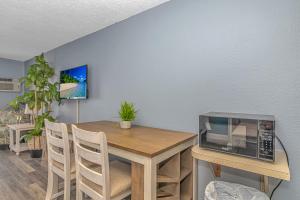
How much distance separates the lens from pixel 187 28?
71.1 inches

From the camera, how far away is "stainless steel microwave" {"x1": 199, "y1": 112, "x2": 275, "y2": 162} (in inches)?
43.8

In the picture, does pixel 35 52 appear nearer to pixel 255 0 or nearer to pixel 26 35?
pixel 26 35

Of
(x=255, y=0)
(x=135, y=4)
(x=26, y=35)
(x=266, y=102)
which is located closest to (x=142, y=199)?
(x=266, y=102)

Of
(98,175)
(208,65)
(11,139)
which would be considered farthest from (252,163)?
(11,139)

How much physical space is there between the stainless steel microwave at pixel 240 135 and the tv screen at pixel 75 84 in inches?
81.1

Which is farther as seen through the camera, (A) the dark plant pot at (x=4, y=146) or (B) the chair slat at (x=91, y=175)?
(A) the dark plant pot at (x=4, y=146)

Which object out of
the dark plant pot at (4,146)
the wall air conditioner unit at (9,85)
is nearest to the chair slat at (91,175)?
the dark plant pot at (4,146)

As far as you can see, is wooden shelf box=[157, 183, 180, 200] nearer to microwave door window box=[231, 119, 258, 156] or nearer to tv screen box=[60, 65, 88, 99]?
microwave door window box=[231, 119, 258, 156]

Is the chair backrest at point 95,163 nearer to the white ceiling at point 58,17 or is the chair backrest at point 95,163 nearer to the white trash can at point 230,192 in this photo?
the white trash can at point 230,192

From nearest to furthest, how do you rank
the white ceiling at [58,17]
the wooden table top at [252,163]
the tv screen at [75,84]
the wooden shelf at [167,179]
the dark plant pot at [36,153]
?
the wooden table top at [252,163], the wooden shelf at [167,179], the white ceiling at [58,17], the tv screen at [75,84], the dark plant pot at [36,153]

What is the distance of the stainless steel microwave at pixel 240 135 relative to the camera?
3.65 ft

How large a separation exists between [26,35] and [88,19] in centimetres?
141

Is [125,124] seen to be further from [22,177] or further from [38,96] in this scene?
[38,96]

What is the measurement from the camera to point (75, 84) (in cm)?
295
